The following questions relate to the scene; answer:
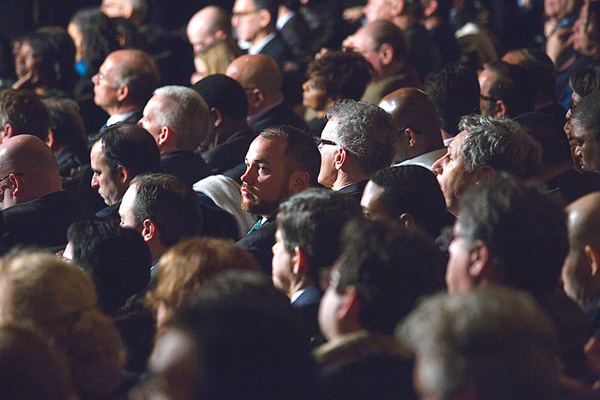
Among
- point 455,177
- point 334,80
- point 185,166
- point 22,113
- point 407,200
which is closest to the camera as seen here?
point 407,200

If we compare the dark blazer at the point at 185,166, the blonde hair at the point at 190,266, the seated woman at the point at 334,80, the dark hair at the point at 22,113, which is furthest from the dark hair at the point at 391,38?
the blonde hair at the point at 190,266

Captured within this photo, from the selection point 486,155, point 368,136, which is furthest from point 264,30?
point 486,155

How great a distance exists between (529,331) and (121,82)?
462cm

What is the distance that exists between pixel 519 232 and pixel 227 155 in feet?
10.7

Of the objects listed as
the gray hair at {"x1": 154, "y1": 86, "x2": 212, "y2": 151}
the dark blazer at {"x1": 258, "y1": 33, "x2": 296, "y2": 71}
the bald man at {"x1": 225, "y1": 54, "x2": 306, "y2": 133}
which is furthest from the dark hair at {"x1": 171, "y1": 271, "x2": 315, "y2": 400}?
the dark blazer at {"x1": 258, "y1": 33, "x2": 296, "y2": 71}

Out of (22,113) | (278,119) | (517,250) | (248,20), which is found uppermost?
(517,250)

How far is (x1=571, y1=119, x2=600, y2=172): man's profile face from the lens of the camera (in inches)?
171

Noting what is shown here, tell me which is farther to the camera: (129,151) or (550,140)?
(129,151)

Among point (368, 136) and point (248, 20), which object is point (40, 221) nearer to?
point (368, 136)

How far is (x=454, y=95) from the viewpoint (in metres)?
A: 5.18

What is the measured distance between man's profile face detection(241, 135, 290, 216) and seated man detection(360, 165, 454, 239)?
2.64 feet

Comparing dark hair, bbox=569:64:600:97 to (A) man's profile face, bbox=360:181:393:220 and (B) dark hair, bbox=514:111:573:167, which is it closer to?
(B) dark hair, bbox=514:111:573:167

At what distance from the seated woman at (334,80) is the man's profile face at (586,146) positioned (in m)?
1.76

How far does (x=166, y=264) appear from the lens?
8.96ft
